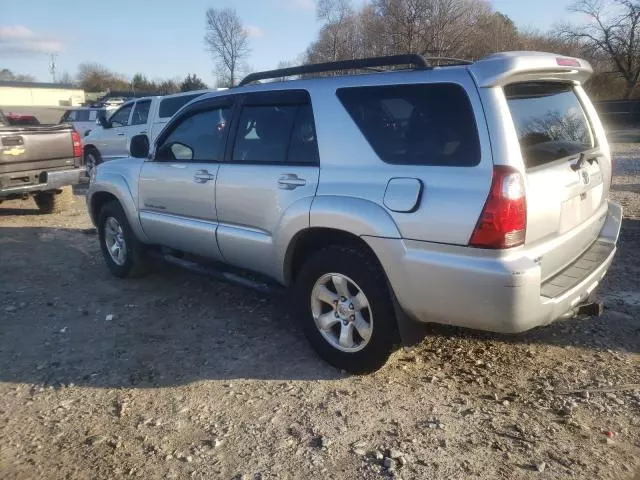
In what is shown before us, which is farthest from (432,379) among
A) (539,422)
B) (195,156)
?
(195,156)

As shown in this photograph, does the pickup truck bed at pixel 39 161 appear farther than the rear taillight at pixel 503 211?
Yes

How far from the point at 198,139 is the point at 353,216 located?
1.98 metres

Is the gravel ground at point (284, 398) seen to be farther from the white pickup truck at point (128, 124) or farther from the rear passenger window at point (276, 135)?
the white pickup truck at point (128, 124)

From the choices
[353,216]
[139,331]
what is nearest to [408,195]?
[353,216]

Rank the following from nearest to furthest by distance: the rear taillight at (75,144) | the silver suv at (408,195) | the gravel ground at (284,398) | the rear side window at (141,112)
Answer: the gravel ground at (284,398), the silver suv at (408,195), the rear taillight at (75,144), the rear side window at (141,112)

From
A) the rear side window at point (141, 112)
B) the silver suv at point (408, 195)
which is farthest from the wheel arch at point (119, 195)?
the rear side window at point (141, 112)

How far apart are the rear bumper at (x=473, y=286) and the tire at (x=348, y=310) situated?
17cm

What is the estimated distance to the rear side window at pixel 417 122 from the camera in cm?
307

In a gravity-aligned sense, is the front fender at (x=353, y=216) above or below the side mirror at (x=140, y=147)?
below

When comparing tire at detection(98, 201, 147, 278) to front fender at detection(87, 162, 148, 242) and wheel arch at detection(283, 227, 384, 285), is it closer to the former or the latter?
front fender at detection(87, 162, 148, 242)

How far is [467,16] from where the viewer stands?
33969 mm

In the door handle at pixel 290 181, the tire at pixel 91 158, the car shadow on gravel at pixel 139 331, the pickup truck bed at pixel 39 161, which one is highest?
the door handle at pixel 290 181

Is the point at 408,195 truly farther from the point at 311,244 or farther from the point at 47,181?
the point at 47,181

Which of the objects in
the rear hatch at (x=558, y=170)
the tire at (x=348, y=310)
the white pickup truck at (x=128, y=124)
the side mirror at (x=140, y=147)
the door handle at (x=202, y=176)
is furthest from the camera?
the white pickup truck at (x=128, y=124)
